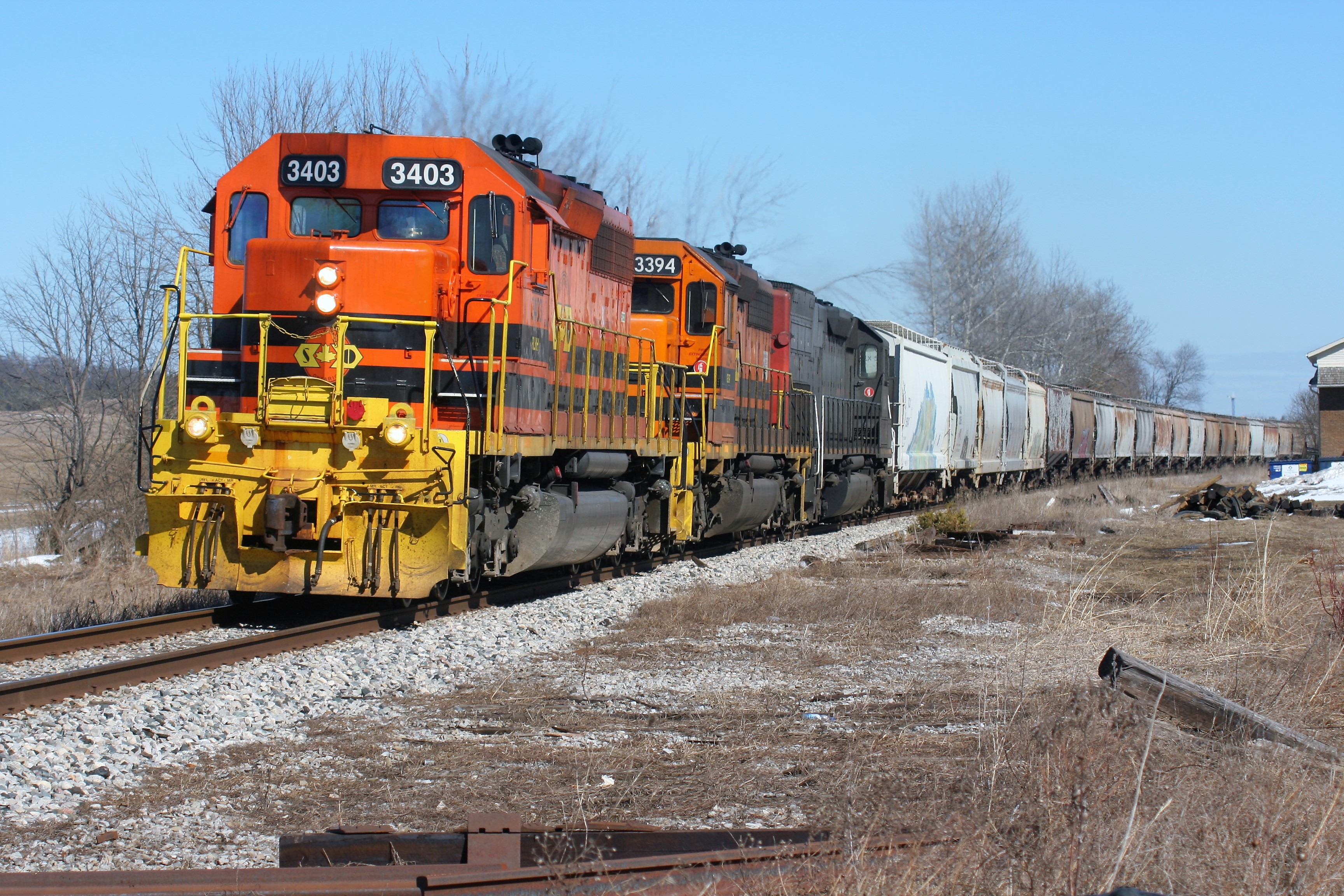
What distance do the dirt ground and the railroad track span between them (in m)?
1.45

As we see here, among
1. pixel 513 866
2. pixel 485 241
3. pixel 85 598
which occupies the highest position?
pixel 485 241

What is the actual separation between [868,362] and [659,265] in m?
8.94

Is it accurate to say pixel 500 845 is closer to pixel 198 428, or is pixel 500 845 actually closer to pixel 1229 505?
pixel 198 428

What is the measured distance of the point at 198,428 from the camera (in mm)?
8133

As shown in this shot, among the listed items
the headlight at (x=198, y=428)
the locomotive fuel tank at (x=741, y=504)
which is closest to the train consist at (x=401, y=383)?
the headlight at (x=198, y=428)

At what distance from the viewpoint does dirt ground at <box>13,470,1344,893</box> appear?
3555 millimetres

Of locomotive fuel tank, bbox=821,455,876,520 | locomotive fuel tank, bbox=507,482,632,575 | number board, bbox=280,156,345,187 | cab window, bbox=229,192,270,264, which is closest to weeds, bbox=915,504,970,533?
locomotive fuel tank, bbox=821,455,876,520

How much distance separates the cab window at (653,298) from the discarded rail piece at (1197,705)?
8921mm

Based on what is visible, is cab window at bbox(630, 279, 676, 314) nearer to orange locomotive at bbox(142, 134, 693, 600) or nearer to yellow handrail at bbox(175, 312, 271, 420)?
orange locomotive at bbox(142, 134, 693, 600)

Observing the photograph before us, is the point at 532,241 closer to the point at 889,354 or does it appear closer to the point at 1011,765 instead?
the point at 1011,765

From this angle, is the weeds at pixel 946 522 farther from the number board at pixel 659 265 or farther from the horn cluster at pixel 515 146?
the horn cluster at pixel 515 146

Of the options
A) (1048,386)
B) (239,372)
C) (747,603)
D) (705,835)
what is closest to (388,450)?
(239,372)

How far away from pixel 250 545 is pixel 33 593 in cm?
451

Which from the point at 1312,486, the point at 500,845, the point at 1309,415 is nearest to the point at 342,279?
the point at 500,845
